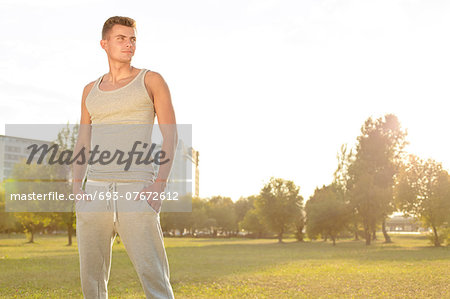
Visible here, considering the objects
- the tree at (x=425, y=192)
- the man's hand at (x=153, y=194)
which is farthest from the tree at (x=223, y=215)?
the man's hand at (x=153, y=194)

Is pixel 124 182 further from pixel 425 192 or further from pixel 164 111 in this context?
pixel 425 192

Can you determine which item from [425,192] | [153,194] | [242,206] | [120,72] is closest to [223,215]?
[242,206]

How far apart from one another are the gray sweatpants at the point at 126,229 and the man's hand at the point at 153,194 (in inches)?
1.3

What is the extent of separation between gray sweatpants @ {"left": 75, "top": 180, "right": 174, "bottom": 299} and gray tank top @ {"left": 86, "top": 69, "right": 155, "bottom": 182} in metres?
0.08

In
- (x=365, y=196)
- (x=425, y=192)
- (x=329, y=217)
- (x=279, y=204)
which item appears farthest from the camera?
(x=279, y=204)

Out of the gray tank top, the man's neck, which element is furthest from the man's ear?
the gray tank top

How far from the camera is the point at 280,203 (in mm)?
66688

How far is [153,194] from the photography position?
3.27 metres

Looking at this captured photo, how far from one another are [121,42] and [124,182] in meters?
1.07

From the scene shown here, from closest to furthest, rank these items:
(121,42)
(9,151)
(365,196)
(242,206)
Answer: (121,42) < (365,196) < (242,206) < (9,151)

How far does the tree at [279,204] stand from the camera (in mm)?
66625

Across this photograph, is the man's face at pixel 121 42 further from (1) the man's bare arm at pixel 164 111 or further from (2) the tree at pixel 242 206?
(2) the tree at pixel 242 206

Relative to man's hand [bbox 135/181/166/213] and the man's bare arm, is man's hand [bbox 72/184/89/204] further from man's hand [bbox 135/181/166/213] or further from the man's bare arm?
the man's bare arm

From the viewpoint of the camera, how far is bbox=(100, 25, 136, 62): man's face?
359cm
